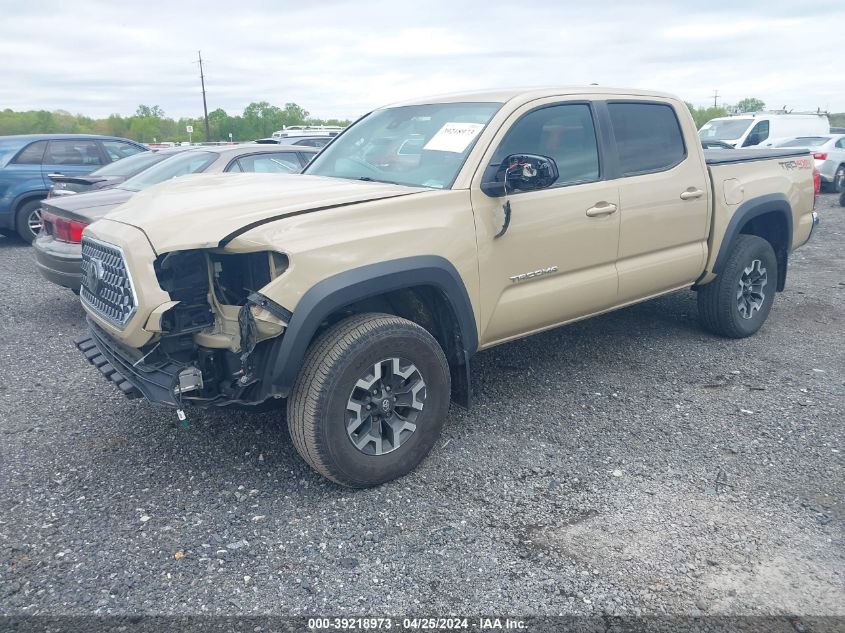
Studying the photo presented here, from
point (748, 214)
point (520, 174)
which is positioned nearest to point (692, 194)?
point (748, 214)

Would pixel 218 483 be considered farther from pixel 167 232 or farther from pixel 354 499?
pixel 167 232

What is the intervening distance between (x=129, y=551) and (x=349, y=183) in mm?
2163

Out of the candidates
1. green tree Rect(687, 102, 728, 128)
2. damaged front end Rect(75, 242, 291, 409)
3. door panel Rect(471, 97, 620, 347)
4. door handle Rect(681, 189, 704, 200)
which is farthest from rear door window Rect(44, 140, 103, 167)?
green tree Rect(687, 102, 728, 128)

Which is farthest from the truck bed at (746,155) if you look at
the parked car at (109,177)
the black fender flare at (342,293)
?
the parked car at (109,177)

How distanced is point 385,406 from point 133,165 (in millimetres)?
6436

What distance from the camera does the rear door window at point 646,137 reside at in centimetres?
451

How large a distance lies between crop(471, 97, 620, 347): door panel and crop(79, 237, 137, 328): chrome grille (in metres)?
1.73

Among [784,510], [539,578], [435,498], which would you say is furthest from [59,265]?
[784,510]

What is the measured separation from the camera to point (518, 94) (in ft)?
13.3

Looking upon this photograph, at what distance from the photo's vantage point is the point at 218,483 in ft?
11.4

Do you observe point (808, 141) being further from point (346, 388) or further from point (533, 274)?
point (346, 388)

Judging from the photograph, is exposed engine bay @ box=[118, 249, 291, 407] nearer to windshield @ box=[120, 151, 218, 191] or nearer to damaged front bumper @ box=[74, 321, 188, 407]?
damaged front bumper @ box=[74, 321, 188, 407]

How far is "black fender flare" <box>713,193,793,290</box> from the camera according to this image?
5133 millimetres

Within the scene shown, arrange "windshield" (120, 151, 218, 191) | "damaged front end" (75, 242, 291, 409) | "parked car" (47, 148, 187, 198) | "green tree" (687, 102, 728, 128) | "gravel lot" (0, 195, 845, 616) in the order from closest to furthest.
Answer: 1. "gravel lot" (0, 195, 845, 616)
2. "damaged front end" (75, 242, 291, 409)
3. "windshield" (120, 151, 218, 191)
4. "parked car" (47, 148, 187, 198)
5. "green tree" (687, 102, 728, 128)
